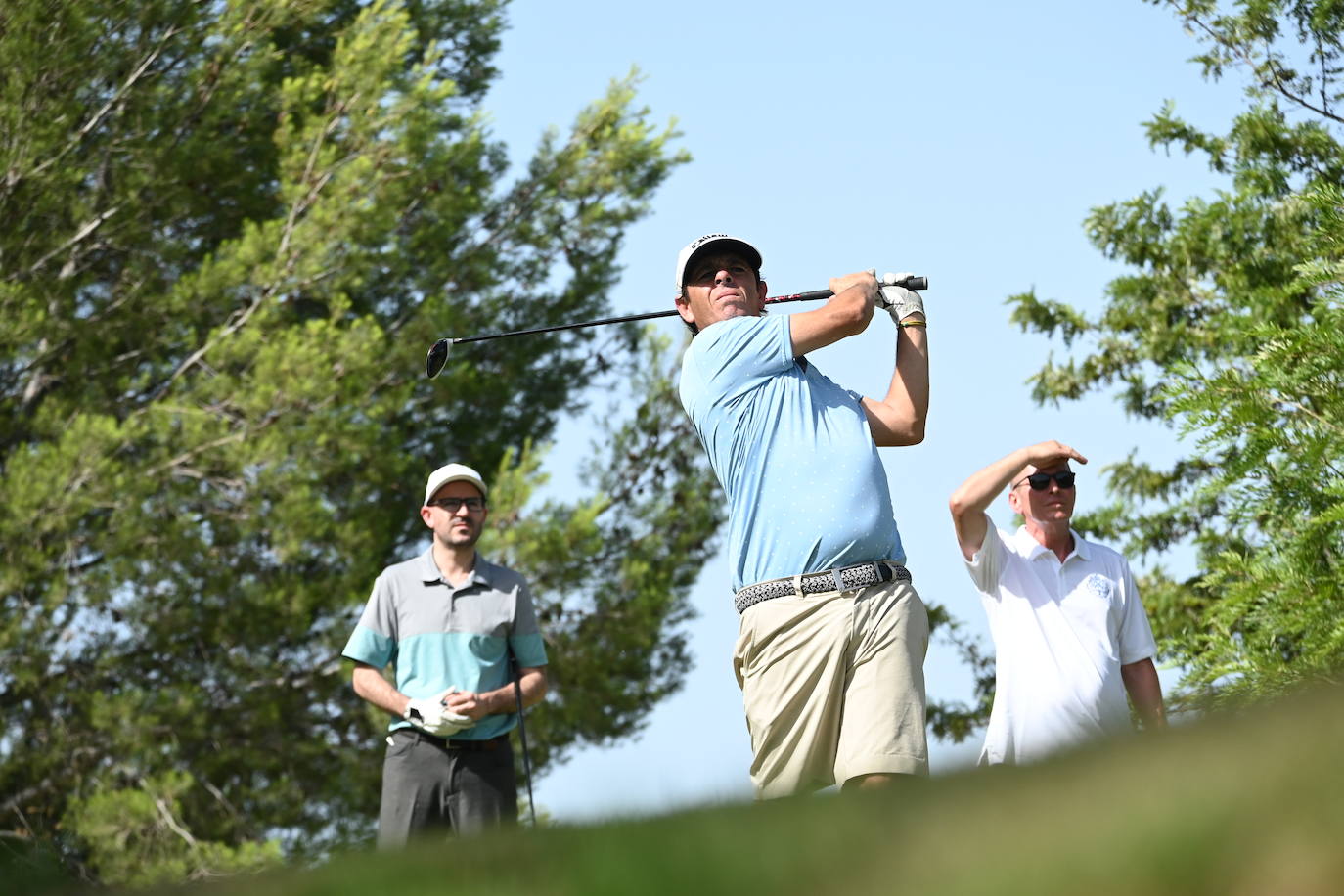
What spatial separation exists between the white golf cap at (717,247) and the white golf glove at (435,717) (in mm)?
2021

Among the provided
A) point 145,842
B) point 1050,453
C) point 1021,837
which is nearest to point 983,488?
point 1050,453

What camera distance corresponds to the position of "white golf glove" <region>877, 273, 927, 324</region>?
4.37m

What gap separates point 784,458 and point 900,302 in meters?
0.66

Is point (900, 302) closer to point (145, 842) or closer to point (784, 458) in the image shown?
point (784, 458)

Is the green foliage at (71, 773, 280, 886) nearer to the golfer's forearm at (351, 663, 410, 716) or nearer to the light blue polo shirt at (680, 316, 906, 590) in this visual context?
the golfer's forearm at (351, 663, 410, 716)

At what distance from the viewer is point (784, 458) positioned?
402 cm

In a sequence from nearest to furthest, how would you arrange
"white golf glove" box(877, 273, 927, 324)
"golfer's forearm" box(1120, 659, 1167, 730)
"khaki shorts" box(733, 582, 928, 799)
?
1. "khaki shorts" box(733, 582, 928, 799)
2. "white golf glove" box(877, 273, 927, 324)
3. "golfer's forearm" box(1120, 659, 1167, 730)

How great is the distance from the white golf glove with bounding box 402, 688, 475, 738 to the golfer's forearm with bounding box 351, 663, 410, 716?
0.14ft

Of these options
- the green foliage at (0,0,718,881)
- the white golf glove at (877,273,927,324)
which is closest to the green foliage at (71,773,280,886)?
the green foliage at (0,0,718,881)

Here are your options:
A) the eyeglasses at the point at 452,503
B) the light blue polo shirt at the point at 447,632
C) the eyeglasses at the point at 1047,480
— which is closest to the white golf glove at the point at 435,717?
the light blue polo shirt at the point at 447,632

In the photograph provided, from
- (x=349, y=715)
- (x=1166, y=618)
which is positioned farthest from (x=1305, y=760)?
(x=349, y=715)

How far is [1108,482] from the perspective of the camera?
10109mm

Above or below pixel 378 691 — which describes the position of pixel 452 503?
above

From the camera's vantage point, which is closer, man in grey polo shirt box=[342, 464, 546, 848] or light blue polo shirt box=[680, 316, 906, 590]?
light blue polo shirt box=[680, 316, 906, 590]
